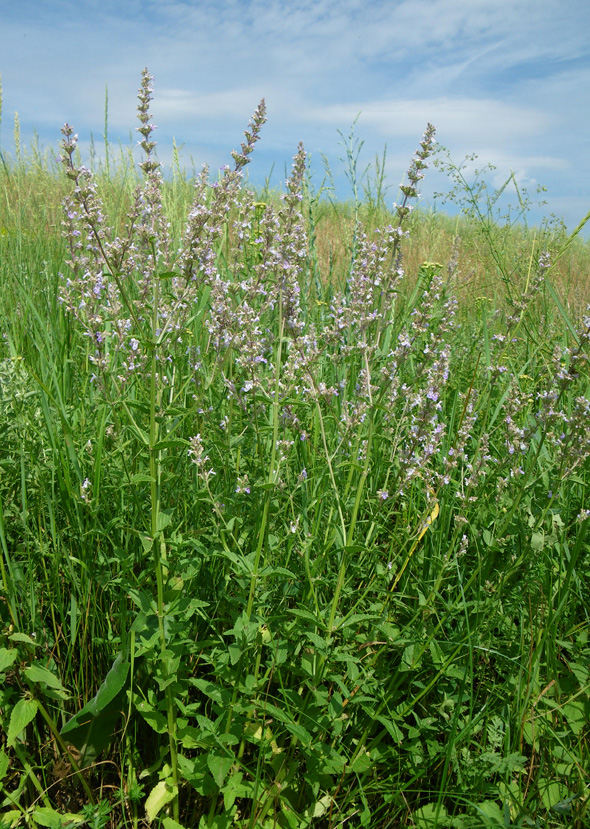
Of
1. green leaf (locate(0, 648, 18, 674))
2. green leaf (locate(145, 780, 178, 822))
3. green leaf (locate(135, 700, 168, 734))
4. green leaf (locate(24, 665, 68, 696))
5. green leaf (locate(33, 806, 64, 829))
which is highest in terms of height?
green leaf (locate(0, 648, 18, 674))

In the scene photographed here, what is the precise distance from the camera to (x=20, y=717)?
Result: 1.85m

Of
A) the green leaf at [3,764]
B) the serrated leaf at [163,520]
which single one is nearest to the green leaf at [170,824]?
the green leaf at [3,764]

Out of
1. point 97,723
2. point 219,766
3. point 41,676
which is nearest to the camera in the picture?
point 219,766

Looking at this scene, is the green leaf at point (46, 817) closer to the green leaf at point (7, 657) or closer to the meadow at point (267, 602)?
the meadow at point (267, 602)

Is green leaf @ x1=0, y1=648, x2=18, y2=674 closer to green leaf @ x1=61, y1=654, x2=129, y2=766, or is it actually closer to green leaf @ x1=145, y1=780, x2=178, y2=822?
green leaf @ x1=61, y1=654, x2=129, y2=766

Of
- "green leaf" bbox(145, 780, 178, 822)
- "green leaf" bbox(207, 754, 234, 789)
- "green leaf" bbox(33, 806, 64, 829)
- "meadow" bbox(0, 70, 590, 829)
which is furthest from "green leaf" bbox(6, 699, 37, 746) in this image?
"green leaf" bbox(207, 754, 234, 789)

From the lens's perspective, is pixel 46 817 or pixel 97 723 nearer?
pixel 46 817

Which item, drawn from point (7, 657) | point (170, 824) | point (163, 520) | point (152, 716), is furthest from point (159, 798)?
point (163, 520)

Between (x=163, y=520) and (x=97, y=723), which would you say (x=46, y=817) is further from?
(x=163, y=520)

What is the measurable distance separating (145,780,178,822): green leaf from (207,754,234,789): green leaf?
0.75 ft

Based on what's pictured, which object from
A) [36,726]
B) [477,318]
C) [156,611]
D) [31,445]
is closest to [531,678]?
[156,611]

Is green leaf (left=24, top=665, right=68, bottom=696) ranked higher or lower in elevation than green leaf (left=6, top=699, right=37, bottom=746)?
higher

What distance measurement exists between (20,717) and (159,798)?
1.71ft

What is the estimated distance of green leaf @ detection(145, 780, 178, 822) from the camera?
1894 mm
